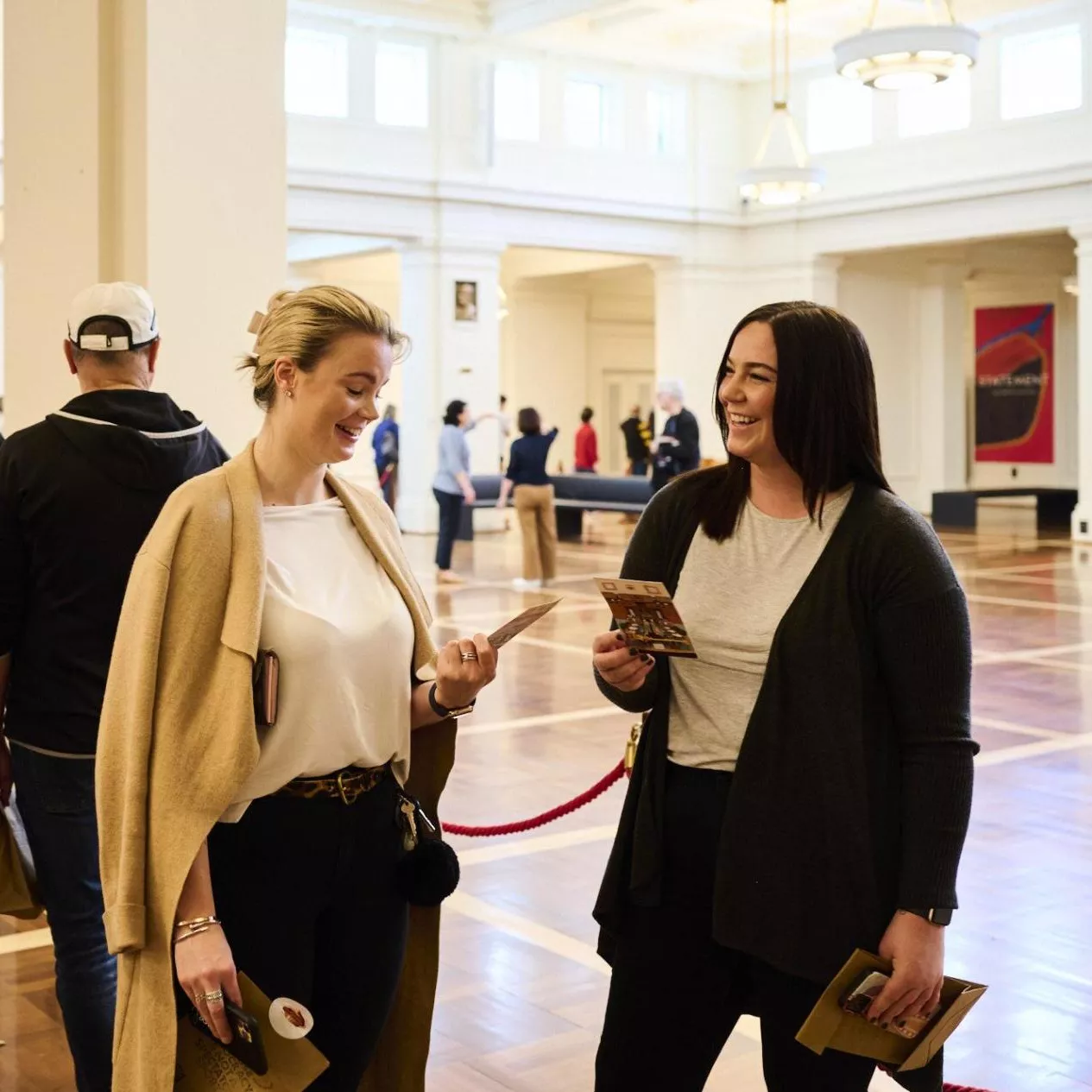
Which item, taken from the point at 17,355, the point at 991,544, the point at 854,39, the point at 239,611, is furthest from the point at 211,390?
the point at 991,544

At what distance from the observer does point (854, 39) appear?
1744cm

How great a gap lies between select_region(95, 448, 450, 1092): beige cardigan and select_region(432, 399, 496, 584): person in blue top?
13548 mm

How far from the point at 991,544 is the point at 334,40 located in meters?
11.4

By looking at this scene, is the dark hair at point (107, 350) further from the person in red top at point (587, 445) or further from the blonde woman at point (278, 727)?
the person in red top at point (587, 445)

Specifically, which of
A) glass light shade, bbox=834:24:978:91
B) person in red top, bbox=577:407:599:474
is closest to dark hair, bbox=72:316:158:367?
glass light shade, bbox=834:24:978:91

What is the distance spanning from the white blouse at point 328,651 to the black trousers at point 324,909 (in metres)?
0.06

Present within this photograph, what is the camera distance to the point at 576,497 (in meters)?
22.4

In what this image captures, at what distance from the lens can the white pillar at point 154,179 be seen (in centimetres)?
538

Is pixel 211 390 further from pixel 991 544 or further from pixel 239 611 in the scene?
pixel 991 544

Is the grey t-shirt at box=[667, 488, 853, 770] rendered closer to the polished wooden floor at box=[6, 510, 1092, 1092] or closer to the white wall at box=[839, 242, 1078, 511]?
the polished wooden floor at box=[6, 510, 1092, 1092]

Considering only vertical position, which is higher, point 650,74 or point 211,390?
point 650,74

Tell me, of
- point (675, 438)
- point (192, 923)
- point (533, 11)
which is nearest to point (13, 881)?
point (192, 923)

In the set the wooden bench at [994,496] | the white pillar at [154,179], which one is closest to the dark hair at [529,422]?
the white pillar at [154,179]

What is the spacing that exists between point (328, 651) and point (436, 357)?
840 inches
